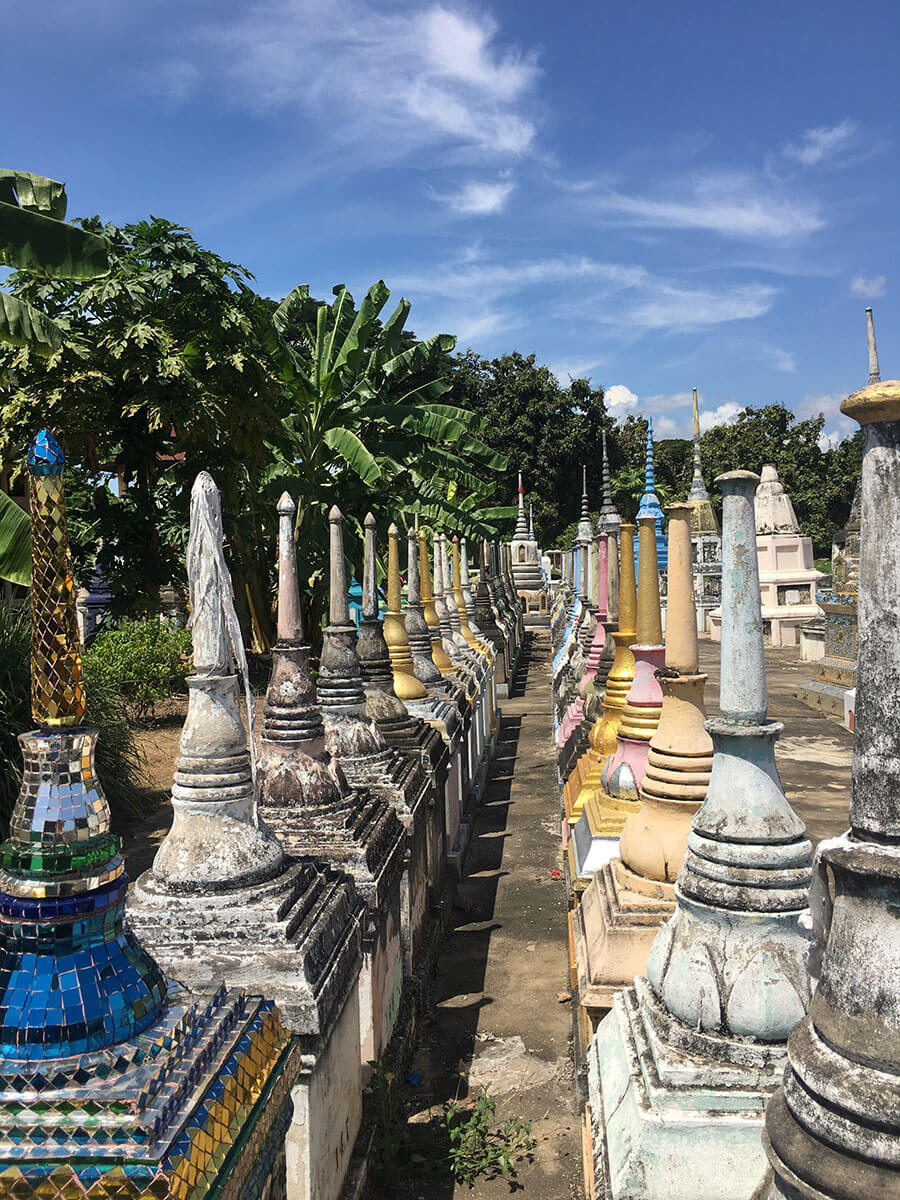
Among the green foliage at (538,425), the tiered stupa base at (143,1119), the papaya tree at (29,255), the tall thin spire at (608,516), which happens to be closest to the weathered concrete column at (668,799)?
the tiered stupa base at (143,1119)

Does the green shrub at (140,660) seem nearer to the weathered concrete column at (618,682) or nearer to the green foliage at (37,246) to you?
the green foliage at (37,246)

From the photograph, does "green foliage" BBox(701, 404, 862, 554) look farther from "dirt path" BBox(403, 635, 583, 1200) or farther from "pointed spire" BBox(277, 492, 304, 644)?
"pointed spire" BBox(277, 492, 304, 644)

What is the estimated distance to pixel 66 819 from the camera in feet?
4.95

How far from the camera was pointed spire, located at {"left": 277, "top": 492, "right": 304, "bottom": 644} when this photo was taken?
3634mm

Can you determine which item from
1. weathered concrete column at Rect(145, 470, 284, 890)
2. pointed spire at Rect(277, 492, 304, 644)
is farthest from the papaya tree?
weathered concrete column at Rect(145, 470, 284, 890)

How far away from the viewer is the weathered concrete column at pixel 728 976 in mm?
2098

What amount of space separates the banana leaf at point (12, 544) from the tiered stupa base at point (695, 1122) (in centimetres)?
619

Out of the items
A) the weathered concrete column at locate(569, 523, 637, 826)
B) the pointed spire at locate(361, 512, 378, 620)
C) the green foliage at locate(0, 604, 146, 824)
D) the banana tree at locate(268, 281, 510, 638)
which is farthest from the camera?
the banana tree at locate(268, 281, 510, 638)

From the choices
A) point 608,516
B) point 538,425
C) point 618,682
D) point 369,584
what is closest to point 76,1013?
point 618,682

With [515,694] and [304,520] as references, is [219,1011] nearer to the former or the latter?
[304,520]

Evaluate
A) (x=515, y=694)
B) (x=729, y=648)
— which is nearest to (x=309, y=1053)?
(x=729, y=648)

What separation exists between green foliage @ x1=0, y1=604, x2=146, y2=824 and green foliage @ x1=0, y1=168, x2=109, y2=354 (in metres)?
3.24

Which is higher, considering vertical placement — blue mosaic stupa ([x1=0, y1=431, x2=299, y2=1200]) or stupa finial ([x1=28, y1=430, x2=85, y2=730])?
stupa finial ([x1=28, y1=430, x2=85, y2=730])

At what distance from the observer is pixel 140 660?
12836 millimetres
